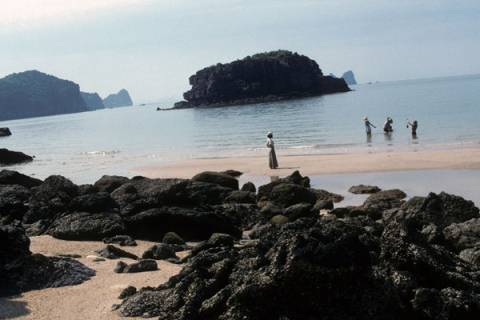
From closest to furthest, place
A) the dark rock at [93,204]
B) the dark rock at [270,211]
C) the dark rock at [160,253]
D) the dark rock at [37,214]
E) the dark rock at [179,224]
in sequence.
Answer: the dark rock at [160,253], the dark rock at [179,224], the dark rock at [93,204], the dark rock at [270,211], the dark rock at [37,214]

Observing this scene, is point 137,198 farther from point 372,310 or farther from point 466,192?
point 466,192

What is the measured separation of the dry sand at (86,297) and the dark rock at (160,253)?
263 millimetres

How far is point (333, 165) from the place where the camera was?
21.4m

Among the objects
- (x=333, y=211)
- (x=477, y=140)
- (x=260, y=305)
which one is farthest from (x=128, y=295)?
(x=477, y=140)

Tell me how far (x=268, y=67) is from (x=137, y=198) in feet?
398

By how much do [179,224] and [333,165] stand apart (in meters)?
12.4

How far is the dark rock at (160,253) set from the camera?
8.35m

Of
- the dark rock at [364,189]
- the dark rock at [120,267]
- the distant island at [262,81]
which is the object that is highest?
the distant island at [262,81]

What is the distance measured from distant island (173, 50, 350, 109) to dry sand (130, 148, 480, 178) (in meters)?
98.4

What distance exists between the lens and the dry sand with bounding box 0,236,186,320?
5762 mm

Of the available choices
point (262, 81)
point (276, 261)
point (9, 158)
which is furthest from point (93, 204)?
point (262, 81)

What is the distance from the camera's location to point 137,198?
438 inches

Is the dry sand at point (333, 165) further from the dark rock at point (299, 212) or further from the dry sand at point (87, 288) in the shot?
the dark rock at point (299, 212)

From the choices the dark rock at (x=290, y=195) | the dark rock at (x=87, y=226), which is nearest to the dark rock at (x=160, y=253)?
the dark rock at (x=87, y=226)
